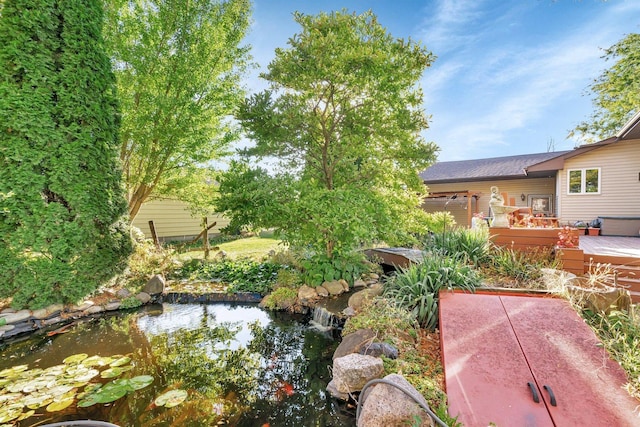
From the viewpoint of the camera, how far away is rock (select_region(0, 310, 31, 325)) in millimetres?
4719

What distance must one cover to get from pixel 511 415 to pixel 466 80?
367 inches

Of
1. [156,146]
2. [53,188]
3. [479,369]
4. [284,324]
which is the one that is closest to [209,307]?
[284,324]

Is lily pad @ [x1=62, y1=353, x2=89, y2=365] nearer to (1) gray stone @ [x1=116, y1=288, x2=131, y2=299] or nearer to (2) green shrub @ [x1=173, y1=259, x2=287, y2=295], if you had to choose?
(1) gray stone @ [x1=116, y1=288, x2=131, y2=299]

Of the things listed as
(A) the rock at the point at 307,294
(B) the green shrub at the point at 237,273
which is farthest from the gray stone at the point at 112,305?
(A) the rock at the point at 307,294

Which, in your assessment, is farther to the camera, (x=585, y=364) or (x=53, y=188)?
(x=53, y=188)

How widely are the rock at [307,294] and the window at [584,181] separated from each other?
1131cm

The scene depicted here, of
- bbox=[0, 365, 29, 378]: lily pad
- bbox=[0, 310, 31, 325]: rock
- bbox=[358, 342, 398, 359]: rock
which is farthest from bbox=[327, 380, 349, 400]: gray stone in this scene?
bbox=[0, 310, 31, 325]: rock

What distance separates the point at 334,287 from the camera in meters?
6.15

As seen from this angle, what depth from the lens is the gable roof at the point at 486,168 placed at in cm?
1312

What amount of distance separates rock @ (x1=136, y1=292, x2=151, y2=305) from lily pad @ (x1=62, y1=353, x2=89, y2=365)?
7.53 ft

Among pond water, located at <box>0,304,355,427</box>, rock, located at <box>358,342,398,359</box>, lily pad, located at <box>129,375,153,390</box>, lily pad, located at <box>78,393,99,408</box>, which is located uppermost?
rock, located at <box>358,342,398,359</box>

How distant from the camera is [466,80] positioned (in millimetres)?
8586

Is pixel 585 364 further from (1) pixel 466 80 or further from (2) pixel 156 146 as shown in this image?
(2) pixel 156 146

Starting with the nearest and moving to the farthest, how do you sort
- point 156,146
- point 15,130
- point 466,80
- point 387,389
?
point 387,389, point 15,130, point 156,146, point 466,80
